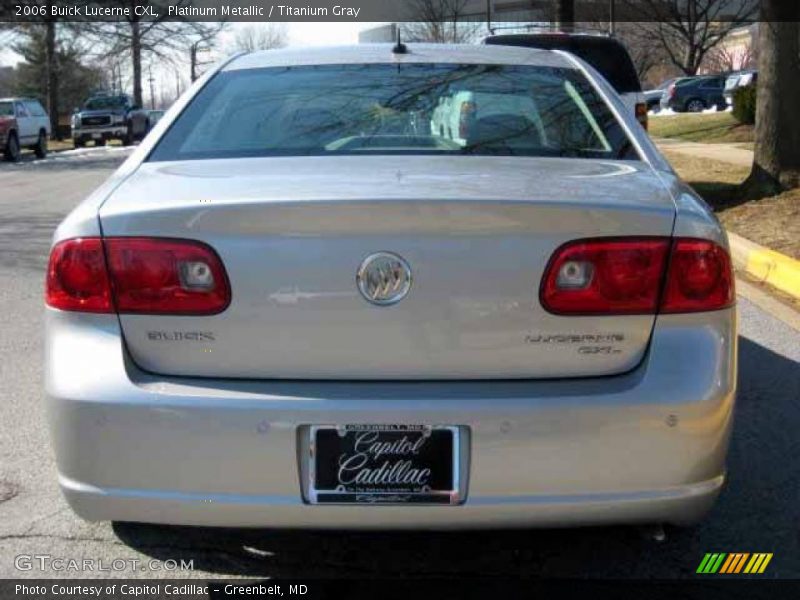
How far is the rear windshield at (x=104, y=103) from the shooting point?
3591cm

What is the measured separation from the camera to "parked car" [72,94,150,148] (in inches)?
1379

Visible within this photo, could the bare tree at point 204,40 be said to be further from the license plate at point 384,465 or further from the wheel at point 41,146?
the license plate at point 384,465

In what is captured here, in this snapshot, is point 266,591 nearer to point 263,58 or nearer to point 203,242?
point 203,242

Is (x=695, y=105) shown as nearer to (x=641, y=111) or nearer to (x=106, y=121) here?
(x=106, y=121)

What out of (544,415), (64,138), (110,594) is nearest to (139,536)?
(110,594)

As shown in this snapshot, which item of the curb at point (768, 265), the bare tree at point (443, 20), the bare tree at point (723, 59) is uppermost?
the bare tree at point (443, 20)

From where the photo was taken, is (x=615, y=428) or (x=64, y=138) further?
(x=64, y=138)

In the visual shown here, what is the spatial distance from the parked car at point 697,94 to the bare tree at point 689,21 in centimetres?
361

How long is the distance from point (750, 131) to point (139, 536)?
22.1m

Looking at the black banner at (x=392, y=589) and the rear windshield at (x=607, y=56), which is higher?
the rear windshield at (x=607, y=56)

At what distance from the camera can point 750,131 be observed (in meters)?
22.8

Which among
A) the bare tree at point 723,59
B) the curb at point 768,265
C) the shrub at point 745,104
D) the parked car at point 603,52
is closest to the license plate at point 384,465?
the curb at point 768,265

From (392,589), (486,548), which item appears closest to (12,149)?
(486,548)

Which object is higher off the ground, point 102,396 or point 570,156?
point 570,156
